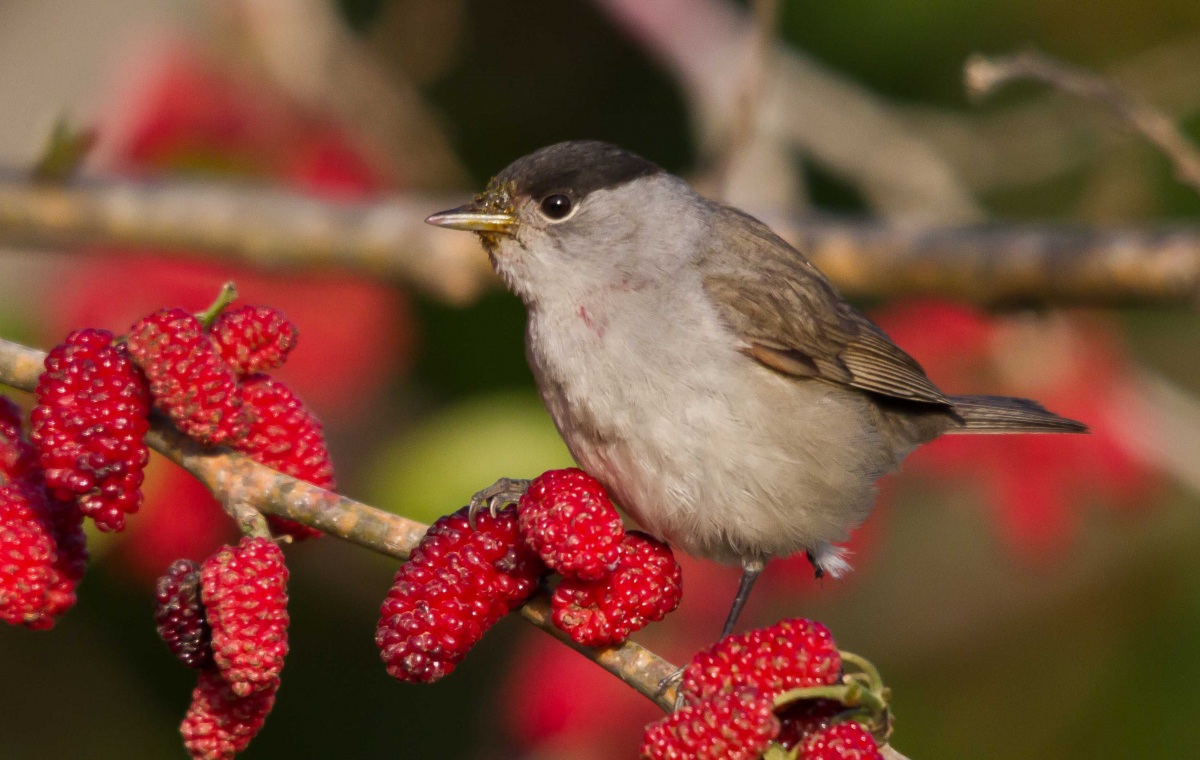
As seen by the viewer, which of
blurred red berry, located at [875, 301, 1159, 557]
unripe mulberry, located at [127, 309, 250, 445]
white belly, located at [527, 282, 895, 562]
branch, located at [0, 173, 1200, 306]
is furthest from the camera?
blurred red berry, located at [875, 301, 1159, 557]

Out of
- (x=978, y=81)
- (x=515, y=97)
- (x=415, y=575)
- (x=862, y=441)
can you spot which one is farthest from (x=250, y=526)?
(x=515, y=97)

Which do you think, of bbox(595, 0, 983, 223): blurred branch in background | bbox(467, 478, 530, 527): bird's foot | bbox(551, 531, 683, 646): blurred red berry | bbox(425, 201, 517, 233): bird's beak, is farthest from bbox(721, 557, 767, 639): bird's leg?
bbox(595, 0, 983, 223): blurred branch in background

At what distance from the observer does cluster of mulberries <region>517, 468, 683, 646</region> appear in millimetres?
2367

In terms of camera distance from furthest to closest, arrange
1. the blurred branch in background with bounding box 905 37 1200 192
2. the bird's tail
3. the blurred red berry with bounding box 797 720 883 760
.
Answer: the blurred branch in background with bounding box 905 37 1200 192, the bird's tail, the blurred red berry with bounding box 797 720 883 760

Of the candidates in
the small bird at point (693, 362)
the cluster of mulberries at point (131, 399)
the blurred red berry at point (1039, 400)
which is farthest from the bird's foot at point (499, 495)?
the blurred red berry at point (1039, 400)

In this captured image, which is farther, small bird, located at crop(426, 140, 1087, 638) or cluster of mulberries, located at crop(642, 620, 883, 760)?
small bird, located at crop(426, 140, 1087, 638)

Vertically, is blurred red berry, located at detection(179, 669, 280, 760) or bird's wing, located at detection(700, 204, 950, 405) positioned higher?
bird's wing, located at detection(700, 204, 950, 405)

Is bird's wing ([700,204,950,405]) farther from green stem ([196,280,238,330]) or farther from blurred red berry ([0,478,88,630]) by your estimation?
blurred red berry ([0,478,88,630])

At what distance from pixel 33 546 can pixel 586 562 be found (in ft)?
2.99

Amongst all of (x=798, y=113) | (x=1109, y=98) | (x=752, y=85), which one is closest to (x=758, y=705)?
(x=1109, y=98)

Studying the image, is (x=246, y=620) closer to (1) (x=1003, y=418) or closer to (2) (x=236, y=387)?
(2) (x=236, y=387)

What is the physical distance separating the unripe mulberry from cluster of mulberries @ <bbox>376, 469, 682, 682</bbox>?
15.7 inches

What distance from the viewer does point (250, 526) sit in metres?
2.22

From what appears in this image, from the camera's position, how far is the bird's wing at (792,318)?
144 inches
